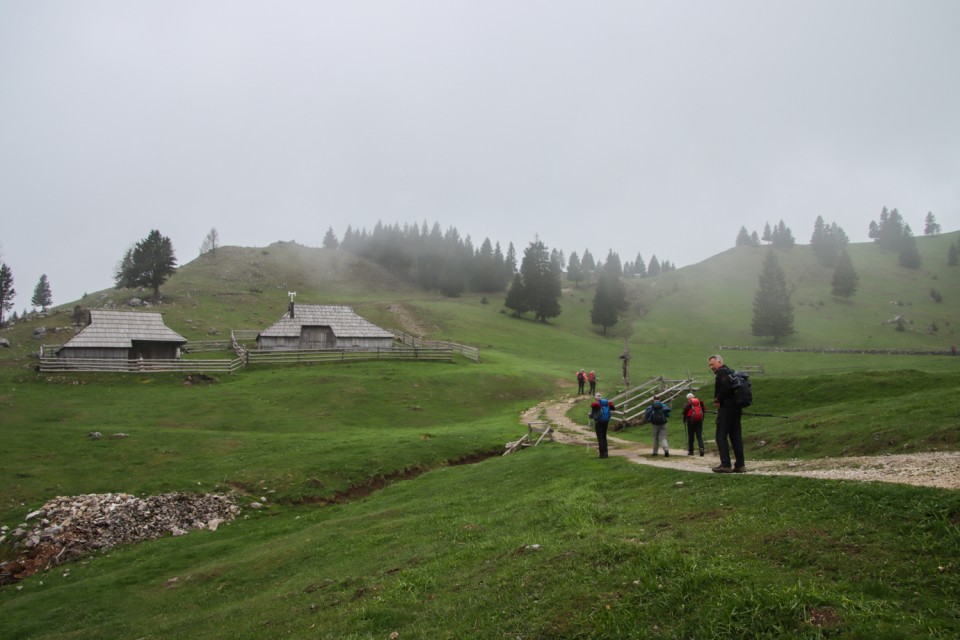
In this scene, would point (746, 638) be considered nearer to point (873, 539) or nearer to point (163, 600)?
point (873, 539)

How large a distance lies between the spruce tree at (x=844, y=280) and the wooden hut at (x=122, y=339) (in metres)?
131

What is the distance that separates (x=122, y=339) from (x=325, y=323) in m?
21.7

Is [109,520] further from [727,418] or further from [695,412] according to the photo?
[695,412]

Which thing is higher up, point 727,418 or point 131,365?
point 131,365

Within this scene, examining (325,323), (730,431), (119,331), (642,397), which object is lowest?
(642,397)

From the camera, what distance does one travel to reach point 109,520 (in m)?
20.2

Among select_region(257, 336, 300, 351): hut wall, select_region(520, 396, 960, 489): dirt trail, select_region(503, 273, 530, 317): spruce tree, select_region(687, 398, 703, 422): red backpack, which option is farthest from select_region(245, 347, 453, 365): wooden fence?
select_region(503, 273, 530, 317): spruce tree

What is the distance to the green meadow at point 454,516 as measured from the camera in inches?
260

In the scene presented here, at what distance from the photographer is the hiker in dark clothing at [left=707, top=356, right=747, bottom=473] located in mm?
12672

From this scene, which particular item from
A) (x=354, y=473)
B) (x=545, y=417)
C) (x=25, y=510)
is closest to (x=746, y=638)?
(x=354, y=473)

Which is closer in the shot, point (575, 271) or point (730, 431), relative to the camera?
point (730, 431)

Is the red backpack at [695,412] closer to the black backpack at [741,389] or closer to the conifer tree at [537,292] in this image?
the black backpack at [741,389]

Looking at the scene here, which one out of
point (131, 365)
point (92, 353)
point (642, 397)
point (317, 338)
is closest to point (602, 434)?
point (642, 397)

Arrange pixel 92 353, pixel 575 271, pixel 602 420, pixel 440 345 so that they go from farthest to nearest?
pixel 575 271, pixel 440 345, pixel 92 353, pixel 602 420
